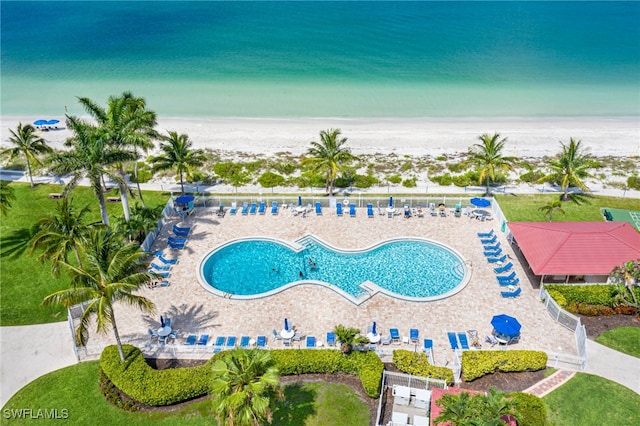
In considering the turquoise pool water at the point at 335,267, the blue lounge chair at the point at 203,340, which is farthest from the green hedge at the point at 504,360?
the blue lounge chair at the point at 203,340

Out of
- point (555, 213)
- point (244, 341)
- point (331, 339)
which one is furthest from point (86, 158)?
point (555, 213)

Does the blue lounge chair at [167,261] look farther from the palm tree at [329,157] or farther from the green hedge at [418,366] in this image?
the green hedge at [418,366]

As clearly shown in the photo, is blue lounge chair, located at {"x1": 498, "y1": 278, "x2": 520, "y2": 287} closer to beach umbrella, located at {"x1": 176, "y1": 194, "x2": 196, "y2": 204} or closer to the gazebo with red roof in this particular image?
the gazebo with red roof

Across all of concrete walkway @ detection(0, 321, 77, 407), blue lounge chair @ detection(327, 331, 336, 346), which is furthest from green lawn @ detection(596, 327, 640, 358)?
concrete walkway @ detection(0, 321, 77, 407)

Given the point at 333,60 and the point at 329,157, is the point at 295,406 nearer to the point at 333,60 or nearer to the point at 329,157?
the point at 329,157

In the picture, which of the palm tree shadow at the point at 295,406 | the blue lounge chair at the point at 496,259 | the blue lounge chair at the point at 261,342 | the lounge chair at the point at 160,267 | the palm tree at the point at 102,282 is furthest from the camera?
the blue lounge chair at the point at 496,259
